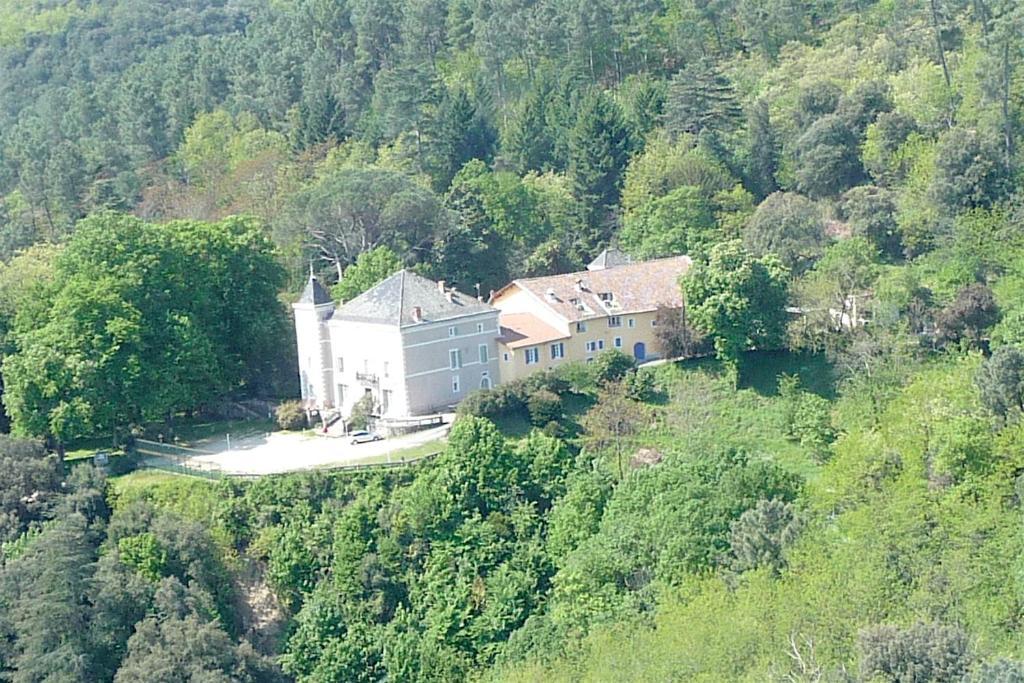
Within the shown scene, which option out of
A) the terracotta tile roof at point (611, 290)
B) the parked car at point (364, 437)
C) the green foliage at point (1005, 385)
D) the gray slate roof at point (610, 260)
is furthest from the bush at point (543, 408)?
the green foliage at point (1005, 385)

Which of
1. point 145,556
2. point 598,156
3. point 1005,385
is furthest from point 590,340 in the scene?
point 145,556

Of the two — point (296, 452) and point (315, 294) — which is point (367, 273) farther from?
point (296, 452)

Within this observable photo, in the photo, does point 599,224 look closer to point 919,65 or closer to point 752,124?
point 752,124

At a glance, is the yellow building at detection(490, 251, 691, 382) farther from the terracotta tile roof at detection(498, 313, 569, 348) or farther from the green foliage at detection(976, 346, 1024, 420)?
the green foliage at detection(976, 346, 1024, 420)

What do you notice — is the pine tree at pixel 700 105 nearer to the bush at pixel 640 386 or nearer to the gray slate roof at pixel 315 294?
the bush at pixel 640 386

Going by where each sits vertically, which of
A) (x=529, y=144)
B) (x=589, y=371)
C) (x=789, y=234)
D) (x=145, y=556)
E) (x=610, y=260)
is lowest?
(x=145, y=556)

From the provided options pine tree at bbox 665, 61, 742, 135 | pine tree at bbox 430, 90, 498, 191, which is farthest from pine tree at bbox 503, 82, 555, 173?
pine tree at bbox 665, 61, 742, 135
